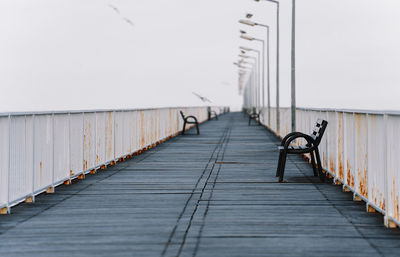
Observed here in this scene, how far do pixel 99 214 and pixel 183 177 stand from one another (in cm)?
446

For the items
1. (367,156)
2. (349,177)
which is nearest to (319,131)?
(349,177)

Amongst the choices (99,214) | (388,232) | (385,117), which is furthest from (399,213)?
(99,214)

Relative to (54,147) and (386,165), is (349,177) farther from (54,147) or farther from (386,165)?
(54,147)

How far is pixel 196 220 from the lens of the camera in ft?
26.1

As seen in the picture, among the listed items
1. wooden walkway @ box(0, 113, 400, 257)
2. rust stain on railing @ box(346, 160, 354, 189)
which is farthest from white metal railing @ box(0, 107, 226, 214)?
rust stain on railing @ box(346, 160, 354, 189)

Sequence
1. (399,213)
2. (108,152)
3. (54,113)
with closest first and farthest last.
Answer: (399,213)
(54,113)
(108,152)

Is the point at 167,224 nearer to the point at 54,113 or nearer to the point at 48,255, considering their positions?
the point at 48,255

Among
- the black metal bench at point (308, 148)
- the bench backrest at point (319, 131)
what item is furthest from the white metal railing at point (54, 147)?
the bench backrest at point (319, 131)

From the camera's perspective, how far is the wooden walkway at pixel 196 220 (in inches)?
254

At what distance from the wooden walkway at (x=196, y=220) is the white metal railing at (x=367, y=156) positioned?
9.7 inches

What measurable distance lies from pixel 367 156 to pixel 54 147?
16.2ft

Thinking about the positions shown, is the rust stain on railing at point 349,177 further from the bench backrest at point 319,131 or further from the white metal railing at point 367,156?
the bench backrest at point 319,131

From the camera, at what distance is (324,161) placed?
13477 mm

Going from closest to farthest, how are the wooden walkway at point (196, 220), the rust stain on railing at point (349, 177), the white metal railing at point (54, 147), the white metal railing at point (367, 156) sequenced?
the wooden walkway at point (196, 220), the white metal railing at point (367, 156), the white metal railing at point (54, 147), the rust stain on railing at point (349, 177)
